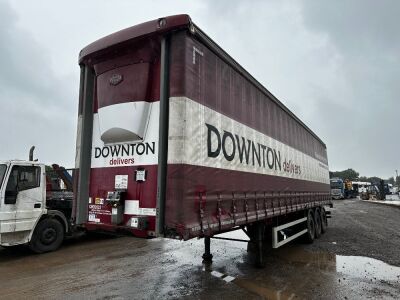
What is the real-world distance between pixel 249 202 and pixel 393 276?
3.46 meters

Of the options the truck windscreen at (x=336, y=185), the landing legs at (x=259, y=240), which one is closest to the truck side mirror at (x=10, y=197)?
the landing legs at (x=259, y=240)

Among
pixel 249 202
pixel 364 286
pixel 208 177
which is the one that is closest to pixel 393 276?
pixel 364 286

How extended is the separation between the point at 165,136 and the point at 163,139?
0.16 ft

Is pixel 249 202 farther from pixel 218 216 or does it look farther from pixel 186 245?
pixel 186 245

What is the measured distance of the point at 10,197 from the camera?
762 cm

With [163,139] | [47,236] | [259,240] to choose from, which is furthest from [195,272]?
[47,236]

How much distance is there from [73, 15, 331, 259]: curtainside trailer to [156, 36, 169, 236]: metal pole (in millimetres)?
13

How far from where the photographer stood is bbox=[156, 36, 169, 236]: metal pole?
4.06 meters

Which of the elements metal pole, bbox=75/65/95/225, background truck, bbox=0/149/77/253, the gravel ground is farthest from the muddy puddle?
background truck, bbox=0/149/77/253

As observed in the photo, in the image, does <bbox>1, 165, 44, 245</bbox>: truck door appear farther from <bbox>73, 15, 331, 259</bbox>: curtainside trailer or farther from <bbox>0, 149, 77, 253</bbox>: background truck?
<bbox>73, 15, 331, 259</bbox>: curtainside trailer

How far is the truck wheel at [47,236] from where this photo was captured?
8.34 m

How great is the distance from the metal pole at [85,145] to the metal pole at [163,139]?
1.65 metres

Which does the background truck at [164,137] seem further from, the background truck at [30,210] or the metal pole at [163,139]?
the background truck at [30,210]

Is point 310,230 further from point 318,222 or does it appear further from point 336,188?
point 336,188
